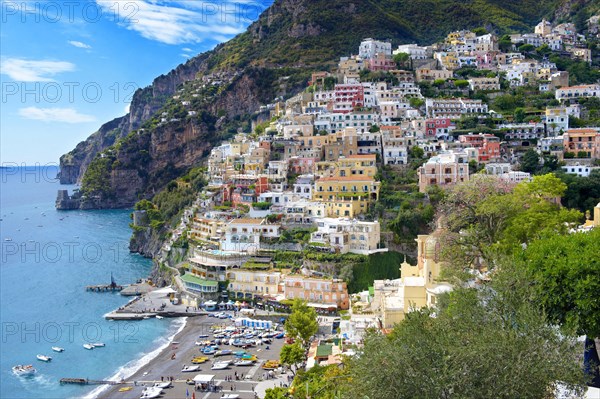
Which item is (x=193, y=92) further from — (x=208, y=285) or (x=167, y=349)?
(x=167, y=349)

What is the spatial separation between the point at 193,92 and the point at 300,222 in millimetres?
68522

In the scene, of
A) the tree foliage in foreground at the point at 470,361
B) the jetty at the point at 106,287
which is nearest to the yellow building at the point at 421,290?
the tree foliage in foreground at the point at 470,361

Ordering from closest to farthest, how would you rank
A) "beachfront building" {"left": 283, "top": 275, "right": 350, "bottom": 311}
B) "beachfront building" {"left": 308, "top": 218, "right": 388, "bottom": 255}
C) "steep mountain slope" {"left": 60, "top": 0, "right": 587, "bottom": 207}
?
"beachfront building" {"left": 283, "top": 275, "right": 350, "bottom": 311} → "beachfront building" {"left": 308, "top": 218, "right": 388, "bottom": 255} → "steep mountain slope" {"left": 60, "top": 0, "right": 587, "bottom": 207}

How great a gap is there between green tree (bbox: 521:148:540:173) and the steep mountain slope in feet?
152

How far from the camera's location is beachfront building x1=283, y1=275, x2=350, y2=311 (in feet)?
124

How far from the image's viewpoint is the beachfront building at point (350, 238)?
40.9m

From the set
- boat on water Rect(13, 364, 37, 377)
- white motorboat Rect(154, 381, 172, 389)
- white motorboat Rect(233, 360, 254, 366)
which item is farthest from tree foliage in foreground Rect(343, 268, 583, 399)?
boat on water Rect(13, 364, 37, 377)

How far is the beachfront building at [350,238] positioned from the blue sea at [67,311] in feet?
33.4

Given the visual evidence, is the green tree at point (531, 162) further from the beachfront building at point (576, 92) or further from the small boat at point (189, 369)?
the small boat at point (189, 369)

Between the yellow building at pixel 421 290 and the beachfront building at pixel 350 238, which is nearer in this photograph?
the yellow building at pixel 421 290

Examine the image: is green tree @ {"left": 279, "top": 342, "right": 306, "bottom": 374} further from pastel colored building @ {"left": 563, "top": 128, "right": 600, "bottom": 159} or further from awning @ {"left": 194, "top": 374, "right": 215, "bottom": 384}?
pastel colored building @ {"left": 563, "top": 128, "right": 600, "bottom": 159}

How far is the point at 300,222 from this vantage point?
149 feet

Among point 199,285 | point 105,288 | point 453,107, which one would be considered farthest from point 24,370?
point 453,107

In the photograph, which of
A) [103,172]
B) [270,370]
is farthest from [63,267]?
[103,172]
